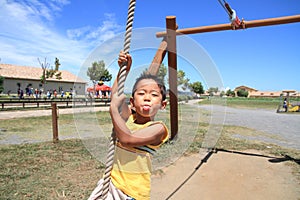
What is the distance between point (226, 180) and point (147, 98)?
333cm

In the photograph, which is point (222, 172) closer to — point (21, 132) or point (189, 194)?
point (189, 194)

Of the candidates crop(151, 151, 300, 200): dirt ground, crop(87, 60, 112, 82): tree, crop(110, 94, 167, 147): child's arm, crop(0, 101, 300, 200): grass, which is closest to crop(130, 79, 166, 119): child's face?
crop(110, 94, 167, 147): child's arm

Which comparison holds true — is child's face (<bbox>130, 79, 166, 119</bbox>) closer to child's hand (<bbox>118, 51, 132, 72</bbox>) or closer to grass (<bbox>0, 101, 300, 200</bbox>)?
child's hand (<bbox>118, 51, 132, 72</bbox>)

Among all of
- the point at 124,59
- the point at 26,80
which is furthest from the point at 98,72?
the point at 26,80

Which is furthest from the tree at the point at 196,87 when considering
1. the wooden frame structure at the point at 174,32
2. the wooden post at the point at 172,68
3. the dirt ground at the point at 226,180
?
the dirt ground at the point at 226,180

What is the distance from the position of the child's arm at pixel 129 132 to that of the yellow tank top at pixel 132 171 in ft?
0.26

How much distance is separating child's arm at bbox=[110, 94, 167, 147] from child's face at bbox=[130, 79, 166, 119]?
118 mm

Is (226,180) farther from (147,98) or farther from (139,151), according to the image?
(147,98)

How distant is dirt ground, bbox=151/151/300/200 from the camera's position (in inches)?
141

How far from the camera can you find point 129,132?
1.40 metres

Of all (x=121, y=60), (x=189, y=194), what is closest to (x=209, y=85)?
(x=189, y=194)

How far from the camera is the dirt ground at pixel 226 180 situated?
141 inches

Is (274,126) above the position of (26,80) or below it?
below

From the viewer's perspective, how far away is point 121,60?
1501 mm
